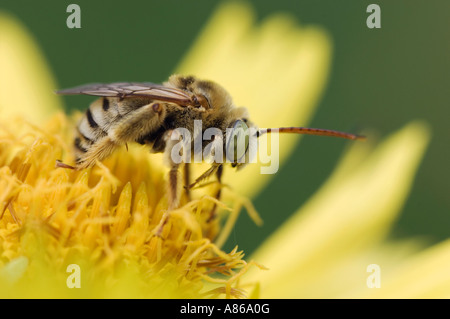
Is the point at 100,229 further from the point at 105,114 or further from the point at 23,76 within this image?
the point at 23,76

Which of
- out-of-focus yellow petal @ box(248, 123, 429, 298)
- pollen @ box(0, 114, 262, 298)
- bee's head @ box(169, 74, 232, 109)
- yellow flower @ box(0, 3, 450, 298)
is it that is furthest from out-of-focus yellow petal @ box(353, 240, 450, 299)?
bee's head @ box(169, 74, 232, 109)

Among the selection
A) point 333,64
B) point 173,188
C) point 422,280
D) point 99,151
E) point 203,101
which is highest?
point 333,64

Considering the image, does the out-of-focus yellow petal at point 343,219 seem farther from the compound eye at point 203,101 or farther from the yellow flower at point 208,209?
the compound eye at point 203,101

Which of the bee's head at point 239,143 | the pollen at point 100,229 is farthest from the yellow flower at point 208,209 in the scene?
the bee's head at point 239,143

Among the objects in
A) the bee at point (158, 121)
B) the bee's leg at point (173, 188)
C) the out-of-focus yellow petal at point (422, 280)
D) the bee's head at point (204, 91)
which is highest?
the bee's head at point (204, 91)

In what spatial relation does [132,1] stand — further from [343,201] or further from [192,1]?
[343,201]

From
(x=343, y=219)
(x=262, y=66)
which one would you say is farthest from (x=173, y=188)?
(x=262, y=66)

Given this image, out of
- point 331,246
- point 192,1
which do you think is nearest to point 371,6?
point 192,1
